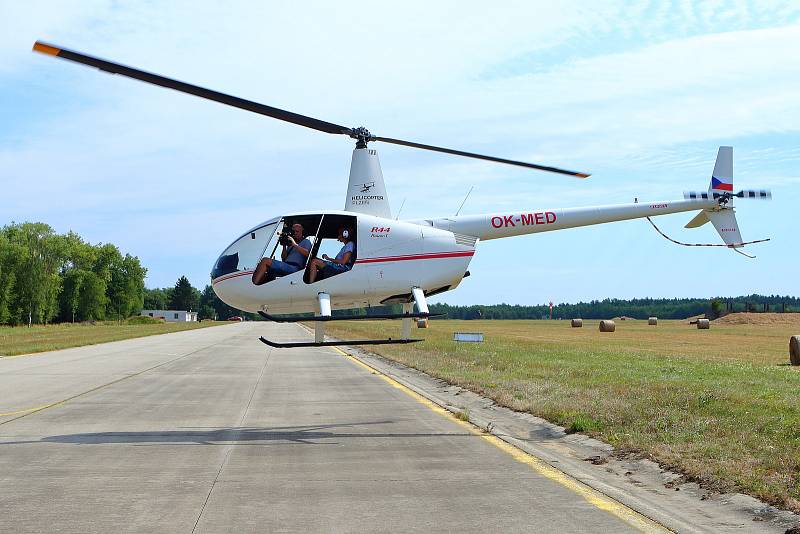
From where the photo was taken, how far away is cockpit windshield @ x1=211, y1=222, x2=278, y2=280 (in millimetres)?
13961

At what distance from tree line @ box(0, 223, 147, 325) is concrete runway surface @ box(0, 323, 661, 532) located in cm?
11192

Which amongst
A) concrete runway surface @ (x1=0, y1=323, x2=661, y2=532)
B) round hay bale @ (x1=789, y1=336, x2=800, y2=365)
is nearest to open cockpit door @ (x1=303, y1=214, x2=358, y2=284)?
concrete runway surface @ (x1=0, y1=323, x2=661, y2=532)

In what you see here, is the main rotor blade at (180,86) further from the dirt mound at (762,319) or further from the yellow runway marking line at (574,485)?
the dirt mound at (762,319)

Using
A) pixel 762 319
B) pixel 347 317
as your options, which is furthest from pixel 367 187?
pixel 762 319

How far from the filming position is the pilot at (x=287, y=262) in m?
14.0

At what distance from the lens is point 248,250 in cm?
1408

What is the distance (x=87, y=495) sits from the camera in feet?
29.2

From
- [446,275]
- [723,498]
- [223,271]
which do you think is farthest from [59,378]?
[723,498]

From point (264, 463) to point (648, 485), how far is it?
4.42 meters

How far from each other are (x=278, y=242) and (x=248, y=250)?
48 cm

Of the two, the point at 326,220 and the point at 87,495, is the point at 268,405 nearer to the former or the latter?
the point at 326,220

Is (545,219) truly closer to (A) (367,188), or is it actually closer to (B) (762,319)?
(A) (367,188)

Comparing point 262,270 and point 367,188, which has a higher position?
point 367,188

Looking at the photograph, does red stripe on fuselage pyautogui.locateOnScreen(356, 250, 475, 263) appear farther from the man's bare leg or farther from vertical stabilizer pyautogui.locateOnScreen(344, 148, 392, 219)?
the man's bare leg
